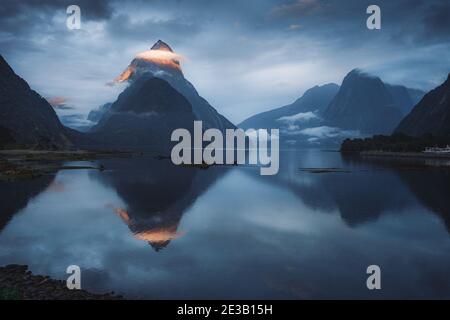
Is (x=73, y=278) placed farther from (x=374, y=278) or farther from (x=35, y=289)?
(x=374, y=278)

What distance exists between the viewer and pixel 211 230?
3725 centimetres

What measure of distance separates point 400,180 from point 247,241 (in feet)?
211

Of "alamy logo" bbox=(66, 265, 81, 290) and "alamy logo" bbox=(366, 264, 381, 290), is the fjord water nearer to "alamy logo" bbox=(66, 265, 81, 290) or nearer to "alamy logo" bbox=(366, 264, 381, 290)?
"alamy logo" bbox=(366, 264, 381, 290)

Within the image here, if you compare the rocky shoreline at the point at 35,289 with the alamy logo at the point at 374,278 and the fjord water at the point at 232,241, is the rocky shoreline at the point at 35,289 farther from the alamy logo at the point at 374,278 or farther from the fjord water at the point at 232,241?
the alamy logo at the point at 374,278

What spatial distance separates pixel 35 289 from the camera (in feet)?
62.6

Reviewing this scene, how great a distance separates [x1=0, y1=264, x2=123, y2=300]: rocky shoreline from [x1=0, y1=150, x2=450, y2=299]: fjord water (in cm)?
152

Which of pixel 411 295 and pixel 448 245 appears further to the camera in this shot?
pixel 448 245

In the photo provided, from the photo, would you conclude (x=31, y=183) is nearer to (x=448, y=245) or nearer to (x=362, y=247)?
(x=362, y=247)

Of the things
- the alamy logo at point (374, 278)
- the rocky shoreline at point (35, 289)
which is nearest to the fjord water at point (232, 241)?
the alamy logo at point (374, 278)

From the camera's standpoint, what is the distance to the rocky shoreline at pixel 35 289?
58.3ft

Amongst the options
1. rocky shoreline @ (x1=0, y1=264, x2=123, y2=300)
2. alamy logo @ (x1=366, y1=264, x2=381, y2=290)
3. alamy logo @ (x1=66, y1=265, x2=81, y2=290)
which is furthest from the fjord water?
rocky shoreline @ (x1=0, y1=264, x2=123, y2=300)

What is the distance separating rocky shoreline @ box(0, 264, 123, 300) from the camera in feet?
58.3

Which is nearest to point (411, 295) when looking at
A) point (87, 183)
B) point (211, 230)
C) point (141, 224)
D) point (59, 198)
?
point (211, 230)

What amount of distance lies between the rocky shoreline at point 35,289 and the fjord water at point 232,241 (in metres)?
1.52
